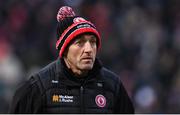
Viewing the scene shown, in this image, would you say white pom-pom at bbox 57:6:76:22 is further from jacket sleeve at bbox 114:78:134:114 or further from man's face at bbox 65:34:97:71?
jacket sleeve at bbox 114:78:134:114

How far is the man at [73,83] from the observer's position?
605 cm

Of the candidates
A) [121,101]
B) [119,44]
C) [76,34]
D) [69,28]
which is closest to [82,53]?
[76,34]

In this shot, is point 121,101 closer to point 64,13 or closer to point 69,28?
point 69,28

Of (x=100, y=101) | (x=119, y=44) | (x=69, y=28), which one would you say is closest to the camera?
(x=100, y=101)

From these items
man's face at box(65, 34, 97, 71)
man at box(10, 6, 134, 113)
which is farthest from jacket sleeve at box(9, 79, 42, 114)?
man's face at box(65, 34, 97, 71)

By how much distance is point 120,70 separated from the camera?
1395 centimetres

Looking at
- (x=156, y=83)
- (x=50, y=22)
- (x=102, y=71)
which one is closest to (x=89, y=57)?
(x=102, y=71)

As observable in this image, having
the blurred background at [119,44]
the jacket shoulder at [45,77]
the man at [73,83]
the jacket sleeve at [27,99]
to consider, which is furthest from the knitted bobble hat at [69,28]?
the blurred background at [119,44]

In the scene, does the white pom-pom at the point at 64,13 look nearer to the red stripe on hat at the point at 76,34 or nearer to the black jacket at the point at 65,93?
the red stripe on hat at the point at 76,34

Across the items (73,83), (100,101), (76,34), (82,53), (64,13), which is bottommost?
(100,101)

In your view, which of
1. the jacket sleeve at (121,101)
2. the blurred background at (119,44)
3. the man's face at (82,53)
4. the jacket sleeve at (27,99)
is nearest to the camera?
the jacket sleeve at (27,99)

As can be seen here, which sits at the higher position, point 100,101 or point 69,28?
point 69,28

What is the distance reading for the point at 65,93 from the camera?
6.11m

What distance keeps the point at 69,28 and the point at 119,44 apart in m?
8.35
